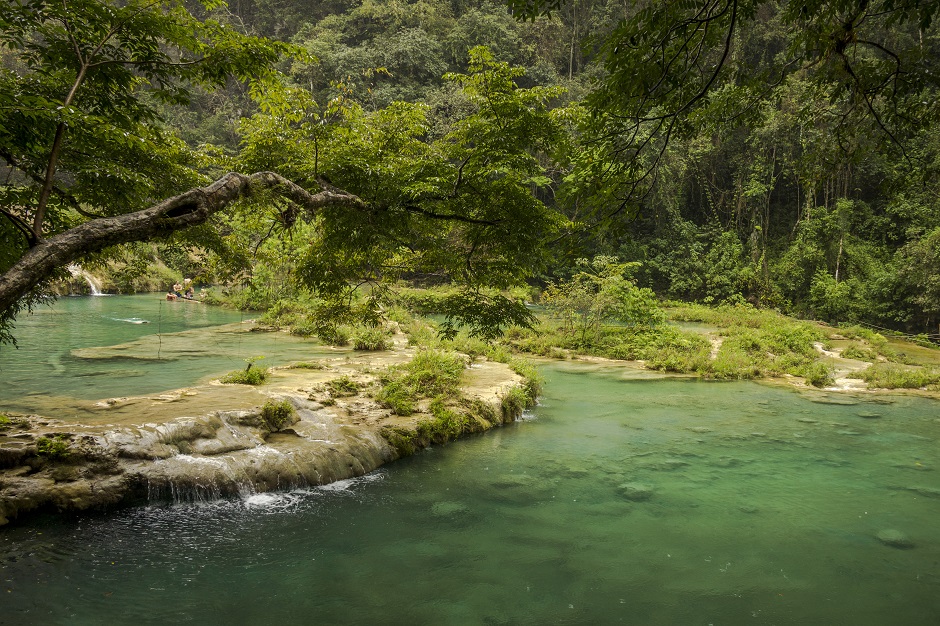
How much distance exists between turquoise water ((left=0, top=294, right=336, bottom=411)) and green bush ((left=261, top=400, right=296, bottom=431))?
3365 millimetres

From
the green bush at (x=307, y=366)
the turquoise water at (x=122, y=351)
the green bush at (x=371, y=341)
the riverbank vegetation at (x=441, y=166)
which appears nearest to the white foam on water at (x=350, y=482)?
the riverbank vegetation at (x=441, y=166)

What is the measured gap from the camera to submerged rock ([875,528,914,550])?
6320 mm

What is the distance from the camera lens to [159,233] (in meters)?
3.60

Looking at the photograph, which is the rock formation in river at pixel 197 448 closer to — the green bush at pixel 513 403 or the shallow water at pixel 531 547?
the shallow water at pixel 531 547

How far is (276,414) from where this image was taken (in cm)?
824

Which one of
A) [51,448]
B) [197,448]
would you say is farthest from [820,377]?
[51,448]

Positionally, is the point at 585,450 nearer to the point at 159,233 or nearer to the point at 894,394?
the point at 159,233

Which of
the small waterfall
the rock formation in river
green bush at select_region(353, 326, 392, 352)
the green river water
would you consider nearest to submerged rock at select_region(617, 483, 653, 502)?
the green river water

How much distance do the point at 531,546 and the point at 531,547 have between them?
24 millimetres

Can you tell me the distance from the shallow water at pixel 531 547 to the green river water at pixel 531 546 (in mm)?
25

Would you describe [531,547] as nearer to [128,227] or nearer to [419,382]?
[128,227]

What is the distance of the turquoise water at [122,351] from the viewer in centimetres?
1048

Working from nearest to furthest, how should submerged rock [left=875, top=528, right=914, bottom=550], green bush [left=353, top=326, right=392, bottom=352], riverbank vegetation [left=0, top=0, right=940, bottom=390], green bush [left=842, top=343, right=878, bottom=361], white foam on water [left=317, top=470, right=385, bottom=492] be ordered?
riverbank vegetation [left=0, top=0, right=940, bottom=390]
submerged rock [left=875, top=528, right=914, bottom=550]
white foam on water [left=317, top=470, right=385, bottom=492]
green bush [left=353, top=326, right=392, bottom=352]
green bush [left=842, top=343, right=878, bottom=361]

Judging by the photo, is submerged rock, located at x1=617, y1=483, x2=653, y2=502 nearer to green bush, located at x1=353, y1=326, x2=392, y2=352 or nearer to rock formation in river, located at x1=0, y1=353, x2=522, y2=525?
rock formation in river, located at x1=0, y1=353, x2=522, y2=525
